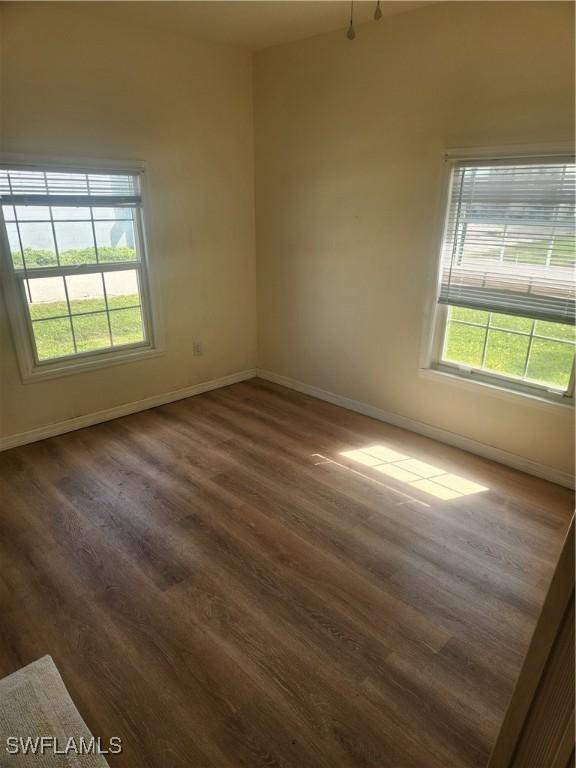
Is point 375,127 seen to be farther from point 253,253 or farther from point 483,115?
point 253,253

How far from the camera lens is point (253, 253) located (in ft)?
13.8

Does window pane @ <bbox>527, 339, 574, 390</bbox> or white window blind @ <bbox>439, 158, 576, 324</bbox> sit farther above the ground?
white window blind @ <bbox>439, 158, 576, 324</bbox>

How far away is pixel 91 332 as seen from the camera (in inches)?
133

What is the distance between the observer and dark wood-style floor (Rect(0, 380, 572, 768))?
1496mm

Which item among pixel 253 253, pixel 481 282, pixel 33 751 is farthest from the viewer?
pixel 253 253

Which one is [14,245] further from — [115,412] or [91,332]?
[115,412]

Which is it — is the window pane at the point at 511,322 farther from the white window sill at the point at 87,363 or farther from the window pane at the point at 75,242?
the window pane at the point at 75,242

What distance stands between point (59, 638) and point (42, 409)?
1894 millimetres

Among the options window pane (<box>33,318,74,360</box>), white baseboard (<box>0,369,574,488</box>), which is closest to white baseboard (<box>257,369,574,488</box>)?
white baseboard (<box>0,369,574,488</box>)

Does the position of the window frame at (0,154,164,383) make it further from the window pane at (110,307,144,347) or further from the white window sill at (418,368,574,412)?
the white window sill at (418,368,574,412)

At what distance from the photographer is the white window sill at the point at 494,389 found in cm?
273

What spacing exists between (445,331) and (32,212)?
2.88 m

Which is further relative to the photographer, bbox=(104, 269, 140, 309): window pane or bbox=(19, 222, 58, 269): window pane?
bbox=(104, 269, 140, 309): window pane

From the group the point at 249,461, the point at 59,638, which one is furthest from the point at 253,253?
the point at 59,638
